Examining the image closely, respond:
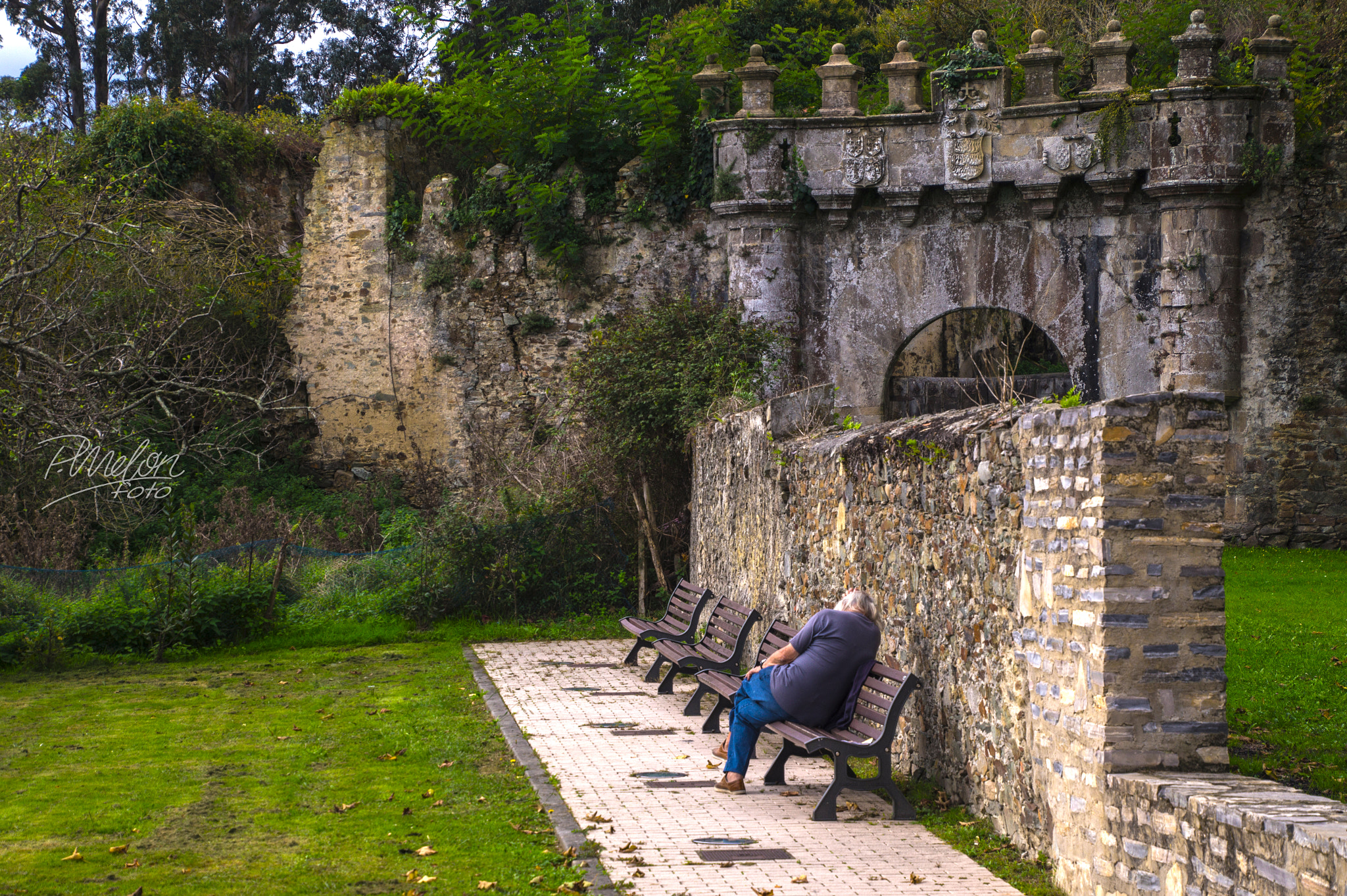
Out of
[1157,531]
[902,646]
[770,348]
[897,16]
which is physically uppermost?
[897,16]

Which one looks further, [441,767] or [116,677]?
[116,677]

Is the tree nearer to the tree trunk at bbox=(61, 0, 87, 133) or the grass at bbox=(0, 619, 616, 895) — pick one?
the tree trunk at bbox=(61, 0, 87, 133)

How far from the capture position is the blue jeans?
663 cm

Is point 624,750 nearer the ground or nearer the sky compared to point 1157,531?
nearer the ground

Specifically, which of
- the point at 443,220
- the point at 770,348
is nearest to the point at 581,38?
the point at 443,220

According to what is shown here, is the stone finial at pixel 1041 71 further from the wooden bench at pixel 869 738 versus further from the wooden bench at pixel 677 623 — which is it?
the wooden bench at pixel 869 738

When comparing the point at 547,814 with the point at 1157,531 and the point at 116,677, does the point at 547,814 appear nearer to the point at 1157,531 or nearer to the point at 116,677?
the point at 1157,531

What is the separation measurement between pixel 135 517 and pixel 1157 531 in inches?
615

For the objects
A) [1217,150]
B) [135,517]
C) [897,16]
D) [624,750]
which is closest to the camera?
[624,750]

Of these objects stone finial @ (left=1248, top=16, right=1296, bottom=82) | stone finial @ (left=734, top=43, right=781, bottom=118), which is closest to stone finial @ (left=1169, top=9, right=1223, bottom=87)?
stone finial @ (left=1248, top=16, right=1296, bottom=82)

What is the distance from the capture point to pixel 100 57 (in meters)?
33.1

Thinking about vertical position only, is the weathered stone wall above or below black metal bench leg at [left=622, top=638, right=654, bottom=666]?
above

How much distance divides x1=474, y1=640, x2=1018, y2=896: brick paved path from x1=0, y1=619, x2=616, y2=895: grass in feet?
1.28

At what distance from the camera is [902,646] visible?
22.7 ft
